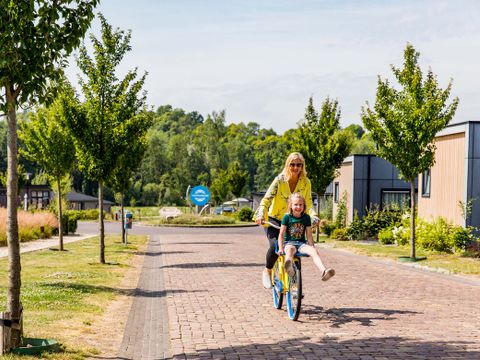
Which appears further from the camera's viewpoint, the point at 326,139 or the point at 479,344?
the point at 326,139

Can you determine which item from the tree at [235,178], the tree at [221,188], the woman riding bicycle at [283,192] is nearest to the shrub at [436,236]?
the woman riding bicycle at [283,192]

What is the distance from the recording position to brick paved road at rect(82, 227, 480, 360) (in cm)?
676

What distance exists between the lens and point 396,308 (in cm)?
961

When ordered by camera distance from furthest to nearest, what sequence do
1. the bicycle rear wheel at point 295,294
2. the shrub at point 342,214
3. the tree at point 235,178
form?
the tree at point 235,178
the shrub at point 342,214
the bicycle rear wheel at point 295,294

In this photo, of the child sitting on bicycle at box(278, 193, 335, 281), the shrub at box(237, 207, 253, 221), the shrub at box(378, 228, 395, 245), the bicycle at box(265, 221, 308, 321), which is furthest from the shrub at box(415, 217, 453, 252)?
the shrub at box(237, 207, 253, 221)

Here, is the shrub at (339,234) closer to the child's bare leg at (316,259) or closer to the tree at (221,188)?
the child's bare leg at (316,259)

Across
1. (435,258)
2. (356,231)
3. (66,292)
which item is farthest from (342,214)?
(66,292)

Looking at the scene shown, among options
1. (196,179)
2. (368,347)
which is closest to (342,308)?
(368,347)

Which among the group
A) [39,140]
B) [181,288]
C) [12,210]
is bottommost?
[181,288]

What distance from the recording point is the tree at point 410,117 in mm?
18125

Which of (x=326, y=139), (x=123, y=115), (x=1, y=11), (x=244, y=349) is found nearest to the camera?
(x=1, y=11)

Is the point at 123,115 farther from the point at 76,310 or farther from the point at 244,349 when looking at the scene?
the point at 244,349

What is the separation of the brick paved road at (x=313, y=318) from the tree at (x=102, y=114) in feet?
12.0

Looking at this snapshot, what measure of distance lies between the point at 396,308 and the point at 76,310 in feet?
15.7
